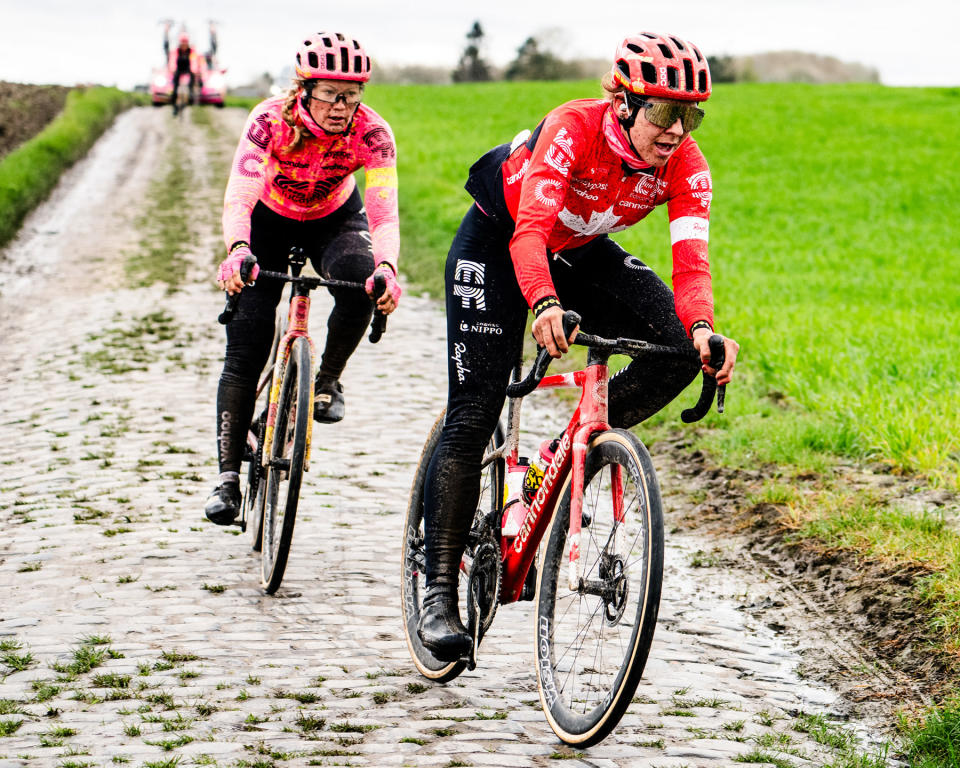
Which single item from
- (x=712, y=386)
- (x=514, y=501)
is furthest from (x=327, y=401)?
(x=712, y=386)

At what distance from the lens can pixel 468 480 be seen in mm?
4895

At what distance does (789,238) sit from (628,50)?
18.4 metres

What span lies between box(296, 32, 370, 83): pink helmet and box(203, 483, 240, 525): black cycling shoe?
223 centimetres

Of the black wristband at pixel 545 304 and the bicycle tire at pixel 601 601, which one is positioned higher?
the black wristband at pixel 545 304

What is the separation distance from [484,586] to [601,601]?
0.74 m

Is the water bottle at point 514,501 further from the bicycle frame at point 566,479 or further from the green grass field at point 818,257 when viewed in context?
the green grass field at point 818,257

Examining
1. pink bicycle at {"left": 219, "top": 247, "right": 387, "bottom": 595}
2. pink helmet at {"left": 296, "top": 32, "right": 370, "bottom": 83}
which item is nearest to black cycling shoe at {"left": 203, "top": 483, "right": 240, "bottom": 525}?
pink bicycle at {"left": 219, "top": 247, "right": 387, "bottom": 595}

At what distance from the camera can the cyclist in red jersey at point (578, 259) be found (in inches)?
172

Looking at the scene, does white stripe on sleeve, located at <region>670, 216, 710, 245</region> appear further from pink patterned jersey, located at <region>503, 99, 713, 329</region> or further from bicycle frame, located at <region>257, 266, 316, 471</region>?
bicycle frame, located at <region>257, 266, 316, 471</region>

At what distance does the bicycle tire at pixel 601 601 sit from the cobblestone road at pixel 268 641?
0.22 meters

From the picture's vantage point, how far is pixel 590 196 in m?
4.65

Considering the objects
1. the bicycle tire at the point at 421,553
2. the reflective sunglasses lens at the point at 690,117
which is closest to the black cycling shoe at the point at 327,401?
the bicycle tire at the point at 421,553

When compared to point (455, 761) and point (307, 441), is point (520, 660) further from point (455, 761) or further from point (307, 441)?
point (307, 441)

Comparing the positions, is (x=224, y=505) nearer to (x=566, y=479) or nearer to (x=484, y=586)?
(x=484, y=586)
